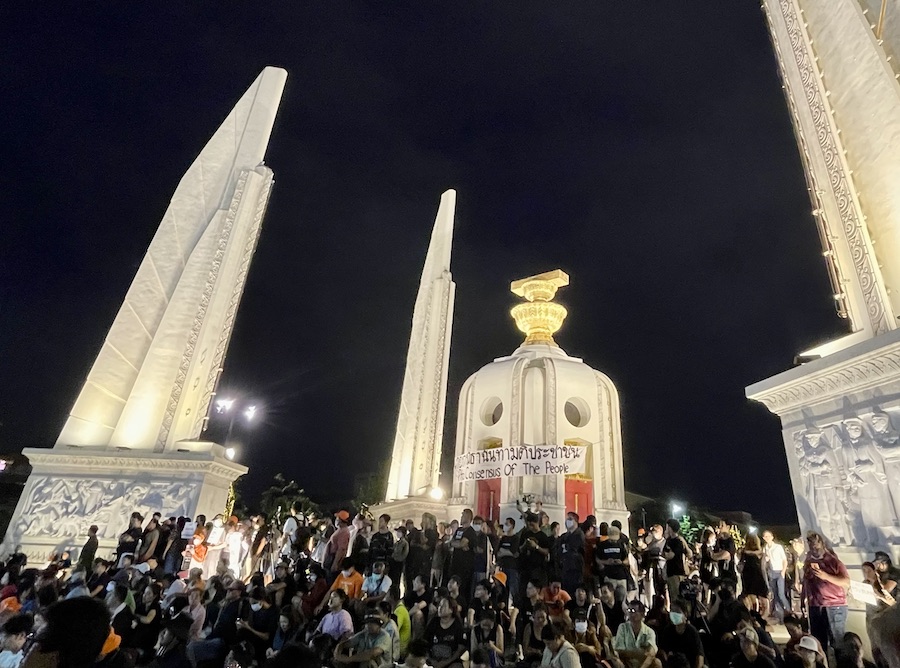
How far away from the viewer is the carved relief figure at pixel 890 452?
524 centimetres

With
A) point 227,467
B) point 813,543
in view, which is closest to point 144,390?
point 227,467

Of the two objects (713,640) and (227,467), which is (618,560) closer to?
(713,640)

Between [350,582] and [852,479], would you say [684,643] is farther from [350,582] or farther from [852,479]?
[350,582]

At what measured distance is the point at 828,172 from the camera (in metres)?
7.39

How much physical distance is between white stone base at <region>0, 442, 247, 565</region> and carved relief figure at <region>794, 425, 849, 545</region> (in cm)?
911

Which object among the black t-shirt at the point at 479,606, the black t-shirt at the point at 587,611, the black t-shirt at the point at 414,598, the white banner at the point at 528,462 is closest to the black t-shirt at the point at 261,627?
the black t-shirt at the point at 414,598

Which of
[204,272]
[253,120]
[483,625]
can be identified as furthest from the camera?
[253,120]

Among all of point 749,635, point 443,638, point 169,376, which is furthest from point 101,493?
point 749,635

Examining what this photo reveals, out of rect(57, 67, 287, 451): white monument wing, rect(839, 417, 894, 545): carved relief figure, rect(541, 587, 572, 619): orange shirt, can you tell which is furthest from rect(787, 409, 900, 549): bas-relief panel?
rect(57, 67, 287, 451): white monument wing

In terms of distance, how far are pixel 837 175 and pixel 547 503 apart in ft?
46.5

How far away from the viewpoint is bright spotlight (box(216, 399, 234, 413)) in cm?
1776

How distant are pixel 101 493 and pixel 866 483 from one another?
36.9 feet

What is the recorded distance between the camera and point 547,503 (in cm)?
1862

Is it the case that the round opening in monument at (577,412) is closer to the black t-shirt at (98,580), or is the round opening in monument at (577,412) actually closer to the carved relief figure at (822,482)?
the carved relief figure at (822,482)
